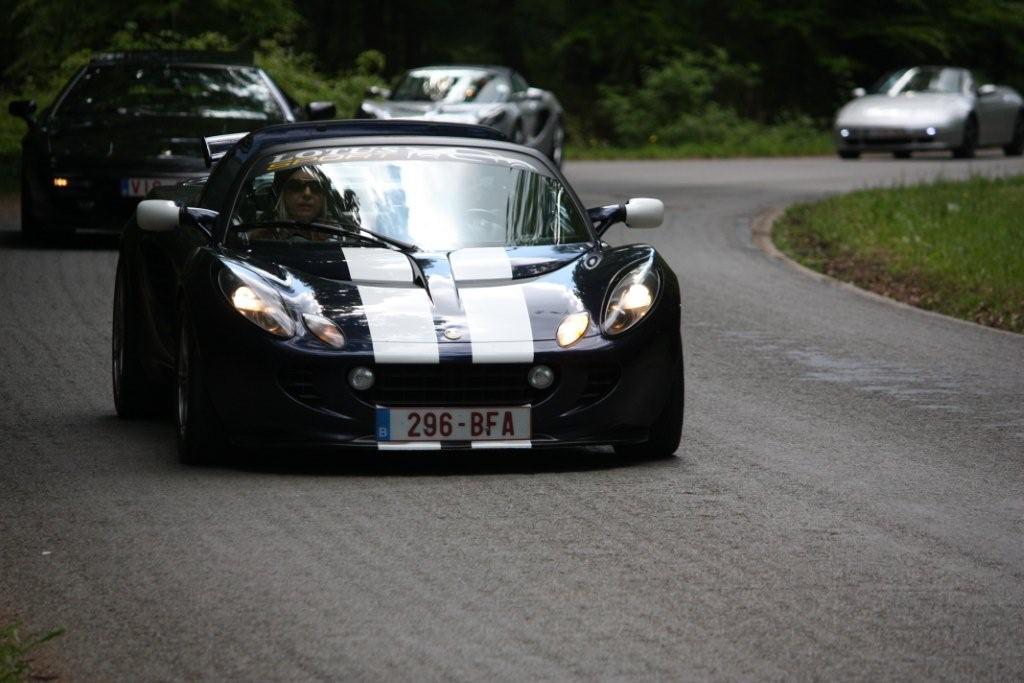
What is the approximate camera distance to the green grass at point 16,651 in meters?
4.89

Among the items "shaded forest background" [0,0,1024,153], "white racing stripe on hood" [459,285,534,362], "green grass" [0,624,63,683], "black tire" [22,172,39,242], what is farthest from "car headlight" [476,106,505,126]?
"green grass" [0,624,63,683]

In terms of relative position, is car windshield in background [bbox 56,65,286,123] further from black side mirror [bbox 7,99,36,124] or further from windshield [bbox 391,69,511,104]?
windshield [bbox 391,69,511,104]

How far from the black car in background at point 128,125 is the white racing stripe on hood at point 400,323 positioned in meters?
8.60

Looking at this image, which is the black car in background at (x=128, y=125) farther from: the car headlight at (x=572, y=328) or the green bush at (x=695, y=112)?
the green bush at (x=695, y=112)

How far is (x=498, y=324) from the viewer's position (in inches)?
298

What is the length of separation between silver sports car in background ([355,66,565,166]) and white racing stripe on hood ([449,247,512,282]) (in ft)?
58.0

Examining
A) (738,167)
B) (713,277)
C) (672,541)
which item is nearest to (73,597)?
(672,541)

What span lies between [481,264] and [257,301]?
95 centimetres

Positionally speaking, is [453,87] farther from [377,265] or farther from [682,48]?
[377,265]

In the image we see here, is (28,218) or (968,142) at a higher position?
(28,218)

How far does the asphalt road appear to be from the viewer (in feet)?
16.9

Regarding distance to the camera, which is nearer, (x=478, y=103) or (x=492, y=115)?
(x=492, y=115)

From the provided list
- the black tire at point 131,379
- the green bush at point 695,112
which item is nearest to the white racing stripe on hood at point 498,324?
the black tire at point 131,379

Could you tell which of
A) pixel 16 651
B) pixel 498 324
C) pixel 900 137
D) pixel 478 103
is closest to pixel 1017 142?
pixel 900 137
